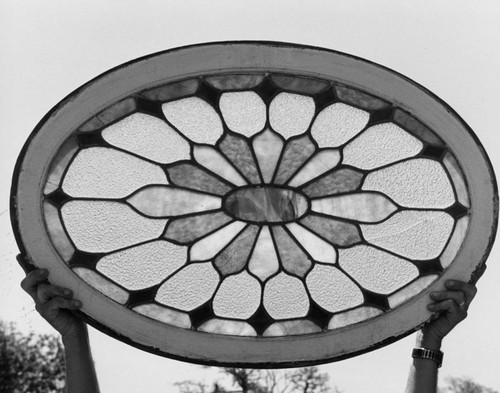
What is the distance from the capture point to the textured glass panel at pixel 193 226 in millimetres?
6387

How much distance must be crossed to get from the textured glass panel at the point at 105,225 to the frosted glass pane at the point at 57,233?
0.04m

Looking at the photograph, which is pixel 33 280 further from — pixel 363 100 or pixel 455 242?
pixel 455 242

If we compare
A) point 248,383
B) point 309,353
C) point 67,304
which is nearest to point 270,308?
point 309,353

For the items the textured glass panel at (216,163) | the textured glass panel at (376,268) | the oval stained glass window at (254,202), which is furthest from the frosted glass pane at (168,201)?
the textured glass panel at (376,268)

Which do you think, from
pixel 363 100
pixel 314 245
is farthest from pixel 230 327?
pixel 363 100

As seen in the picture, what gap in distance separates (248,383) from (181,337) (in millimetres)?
17159

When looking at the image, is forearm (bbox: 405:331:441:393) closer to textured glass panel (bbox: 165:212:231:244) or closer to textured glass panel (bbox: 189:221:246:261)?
textured glass panel (bbox: 189:221:246:261)

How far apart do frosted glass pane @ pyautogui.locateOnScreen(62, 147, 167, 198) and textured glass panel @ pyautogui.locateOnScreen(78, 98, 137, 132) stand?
129 millimetres

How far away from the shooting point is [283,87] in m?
6.22

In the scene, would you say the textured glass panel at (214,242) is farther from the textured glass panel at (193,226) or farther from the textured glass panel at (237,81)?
the textured glass panel at (237,81)

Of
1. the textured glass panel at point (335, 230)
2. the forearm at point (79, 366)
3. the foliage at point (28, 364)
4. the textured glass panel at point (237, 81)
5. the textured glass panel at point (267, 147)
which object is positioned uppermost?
the foliage at point (28, 364)

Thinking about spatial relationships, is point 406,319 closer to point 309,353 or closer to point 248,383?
point 309,353

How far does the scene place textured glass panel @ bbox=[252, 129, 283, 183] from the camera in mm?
6250

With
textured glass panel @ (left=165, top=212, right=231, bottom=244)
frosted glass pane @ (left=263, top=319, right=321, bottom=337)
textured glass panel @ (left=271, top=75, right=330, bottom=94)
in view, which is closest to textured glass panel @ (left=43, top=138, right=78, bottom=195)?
textured glass panel @ (left=165, top=212, right=231, bottom=244)
